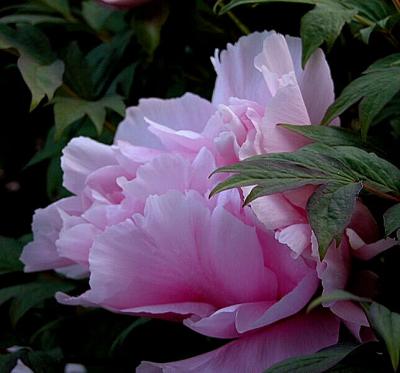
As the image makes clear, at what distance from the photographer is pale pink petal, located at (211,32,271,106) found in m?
0.64

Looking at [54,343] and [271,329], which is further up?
[271,329]

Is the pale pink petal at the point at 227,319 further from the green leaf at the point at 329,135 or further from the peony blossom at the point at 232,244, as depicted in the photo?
the green leaf at the point at 329,135

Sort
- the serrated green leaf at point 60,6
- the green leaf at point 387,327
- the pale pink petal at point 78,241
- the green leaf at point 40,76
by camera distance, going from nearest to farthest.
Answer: the green leaf at point 387,327 < the pale pink petal at point 78,241 < the green leaf at point 40,76 < the serrated green leaf at point 60,6

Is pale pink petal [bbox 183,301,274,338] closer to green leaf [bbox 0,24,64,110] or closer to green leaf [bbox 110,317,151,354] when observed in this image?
green leaf [bbox 110,317,151,354]

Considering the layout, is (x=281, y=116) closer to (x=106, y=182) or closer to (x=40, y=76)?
(x=106, y=182)

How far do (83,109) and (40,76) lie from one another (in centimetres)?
5

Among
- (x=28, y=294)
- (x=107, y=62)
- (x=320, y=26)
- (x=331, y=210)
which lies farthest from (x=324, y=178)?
(x=107, y=62)

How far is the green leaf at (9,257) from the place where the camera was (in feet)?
2.78

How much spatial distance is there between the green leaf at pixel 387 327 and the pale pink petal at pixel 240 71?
24cm

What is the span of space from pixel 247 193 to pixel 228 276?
6 cm

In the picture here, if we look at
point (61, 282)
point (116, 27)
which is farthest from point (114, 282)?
point (116, 27)

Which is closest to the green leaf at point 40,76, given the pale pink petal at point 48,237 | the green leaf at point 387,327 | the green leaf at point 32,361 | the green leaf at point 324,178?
the pale pink petal at point 48,237

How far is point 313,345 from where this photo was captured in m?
0.53

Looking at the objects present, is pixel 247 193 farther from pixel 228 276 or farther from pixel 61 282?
pixel 61 282
